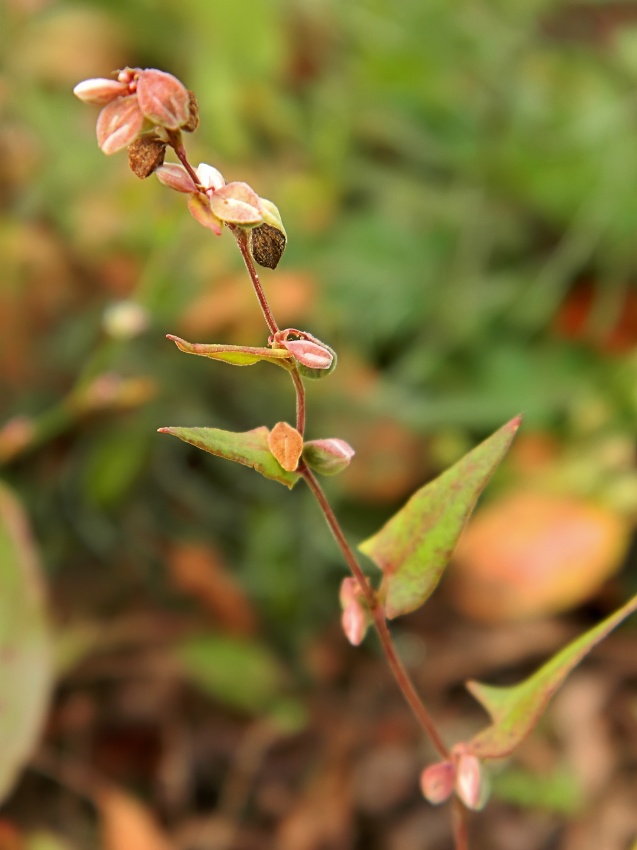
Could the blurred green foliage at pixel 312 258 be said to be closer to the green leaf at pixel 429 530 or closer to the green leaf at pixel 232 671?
the green leaf at pixel 232 671

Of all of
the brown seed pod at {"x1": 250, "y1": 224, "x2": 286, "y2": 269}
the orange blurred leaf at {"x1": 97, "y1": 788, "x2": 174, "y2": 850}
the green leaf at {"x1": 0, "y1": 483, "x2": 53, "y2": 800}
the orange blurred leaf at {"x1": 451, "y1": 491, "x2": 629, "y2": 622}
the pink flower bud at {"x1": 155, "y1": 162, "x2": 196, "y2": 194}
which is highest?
the pink flower bud at {"x1": 155, "y1": 162, "x2": 196, "y2": 194}

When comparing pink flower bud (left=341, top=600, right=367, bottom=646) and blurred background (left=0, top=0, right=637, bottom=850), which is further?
blurred background (left=0, top=0, right=637, bottom=850)

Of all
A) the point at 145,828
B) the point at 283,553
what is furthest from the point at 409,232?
the point at 145,828

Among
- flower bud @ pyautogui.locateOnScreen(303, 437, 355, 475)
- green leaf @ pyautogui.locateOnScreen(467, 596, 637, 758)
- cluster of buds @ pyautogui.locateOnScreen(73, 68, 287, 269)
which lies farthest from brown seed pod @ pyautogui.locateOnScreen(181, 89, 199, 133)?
green leaf @ pyautogui.locateOnScreen(467, 596, 637, 758)

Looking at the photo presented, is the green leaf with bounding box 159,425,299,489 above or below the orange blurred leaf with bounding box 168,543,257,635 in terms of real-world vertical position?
above

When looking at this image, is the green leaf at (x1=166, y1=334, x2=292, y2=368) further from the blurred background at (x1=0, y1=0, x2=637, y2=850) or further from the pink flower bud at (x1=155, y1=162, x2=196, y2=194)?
the blurred background at (x1=0, y1=0, x2=637, y2=850)

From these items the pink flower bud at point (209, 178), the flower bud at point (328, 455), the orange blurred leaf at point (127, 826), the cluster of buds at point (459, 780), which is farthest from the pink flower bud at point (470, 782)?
the orange blurred leaf at point (127, 826)

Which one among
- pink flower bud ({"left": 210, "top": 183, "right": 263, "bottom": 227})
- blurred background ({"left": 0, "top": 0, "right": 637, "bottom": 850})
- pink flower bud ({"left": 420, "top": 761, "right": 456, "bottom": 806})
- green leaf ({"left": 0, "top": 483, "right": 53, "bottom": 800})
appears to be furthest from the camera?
blurred background ({"left": 0, "top": 0, "right": 637, "bottom": 850})
